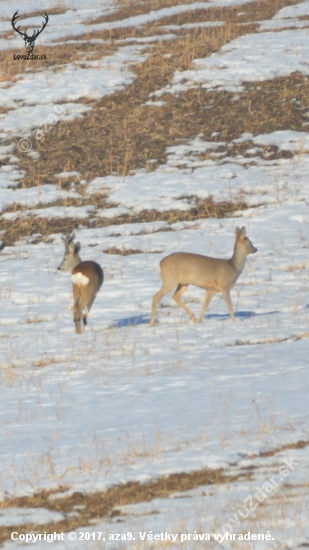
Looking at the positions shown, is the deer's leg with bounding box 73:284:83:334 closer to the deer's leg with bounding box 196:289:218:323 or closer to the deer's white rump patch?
the deer's white rump patch

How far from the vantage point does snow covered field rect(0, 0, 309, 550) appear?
5797 mm

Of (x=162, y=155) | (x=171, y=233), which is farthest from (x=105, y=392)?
(x=162, y=155)

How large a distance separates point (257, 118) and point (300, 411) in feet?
51.2

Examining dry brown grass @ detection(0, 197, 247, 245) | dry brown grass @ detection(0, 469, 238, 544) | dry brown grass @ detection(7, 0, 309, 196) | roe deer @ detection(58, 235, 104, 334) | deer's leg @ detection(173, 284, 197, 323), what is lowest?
dry brown grass @ detection(0, 197, 247, 245)

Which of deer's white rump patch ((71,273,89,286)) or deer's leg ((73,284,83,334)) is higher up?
deer's white rump patch ((71,273,89,286))

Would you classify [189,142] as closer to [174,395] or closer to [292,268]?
[292,268]

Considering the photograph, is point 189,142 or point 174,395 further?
point 189,142

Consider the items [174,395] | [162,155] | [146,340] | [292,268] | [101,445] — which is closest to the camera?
[101,445]

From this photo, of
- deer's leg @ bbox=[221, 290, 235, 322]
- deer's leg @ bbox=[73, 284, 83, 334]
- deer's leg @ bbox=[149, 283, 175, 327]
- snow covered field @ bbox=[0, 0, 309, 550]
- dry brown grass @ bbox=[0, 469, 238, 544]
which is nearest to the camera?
dry brown grass @ bbox=[0, 469, 238, 544]

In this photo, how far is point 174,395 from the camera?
8.16 metres

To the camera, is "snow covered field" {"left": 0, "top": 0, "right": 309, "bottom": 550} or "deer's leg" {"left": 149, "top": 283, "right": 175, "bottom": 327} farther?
"deer's leg" {"left": 149, "top": 283, "right": 175, "bottom": 327}

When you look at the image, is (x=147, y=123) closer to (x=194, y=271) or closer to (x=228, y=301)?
(x=194, y=271)

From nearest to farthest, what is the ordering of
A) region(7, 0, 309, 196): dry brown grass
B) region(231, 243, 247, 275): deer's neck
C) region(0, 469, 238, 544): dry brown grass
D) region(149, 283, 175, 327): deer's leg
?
region(0, 469, 238, 544): dry brown grass → region(149, 283, 175, 327): deer's leg → region(231, 243, 247, 275): deer's neck → region(7, 0, 309, 196): dry brown grass

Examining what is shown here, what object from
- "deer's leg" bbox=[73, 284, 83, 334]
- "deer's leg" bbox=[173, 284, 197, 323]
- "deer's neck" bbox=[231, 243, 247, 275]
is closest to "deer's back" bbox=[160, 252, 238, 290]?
"deer's neck" bbox=[231, 243, 247, 275]
